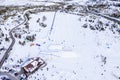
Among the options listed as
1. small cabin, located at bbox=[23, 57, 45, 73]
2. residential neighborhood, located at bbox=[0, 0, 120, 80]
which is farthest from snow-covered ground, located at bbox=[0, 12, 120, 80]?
small cabin, located at bbox=[23, 57, 45, 73]

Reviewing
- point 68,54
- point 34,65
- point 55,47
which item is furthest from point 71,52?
point 34,65

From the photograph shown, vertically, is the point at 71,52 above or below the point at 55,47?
below

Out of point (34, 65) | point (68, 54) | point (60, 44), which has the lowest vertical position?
point (68, 54)

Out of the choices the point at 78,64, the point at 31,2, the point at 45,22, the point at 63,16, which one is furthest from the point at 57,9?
the point at 78,64

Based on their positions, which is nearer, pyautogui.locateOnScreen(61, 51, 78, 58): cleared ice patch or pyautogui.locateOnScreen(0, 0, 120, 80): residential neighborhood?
pyautogui.locateOnScreen(0, 0, 120, 80): residential neighborhood

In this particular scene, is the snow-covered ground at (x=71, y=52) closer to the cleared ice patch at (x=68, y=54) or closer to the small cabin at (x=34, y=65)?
the cleared ice patch at (x=68, y=54)

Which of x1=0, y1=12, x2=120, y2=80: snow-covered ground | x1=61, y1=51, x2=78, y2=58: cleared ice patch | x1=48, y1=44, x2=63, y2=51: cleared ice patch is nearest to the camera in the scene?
x1=0, y1=12, x2=120, y2=80: snow-covered ground

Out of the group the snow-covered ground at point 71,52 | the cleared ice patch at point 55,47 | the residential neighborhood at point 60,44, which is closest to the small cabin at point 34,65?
the residential neighborhood at point 60,44

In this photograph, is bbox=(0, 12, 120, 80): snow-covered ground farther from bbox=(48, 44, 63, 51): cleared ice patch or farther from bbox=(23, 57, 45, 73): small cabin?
bbox=(23, 57, 45, 73): small cabin

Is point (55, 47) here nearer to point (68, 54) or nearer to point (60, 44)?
point (60, 44)
